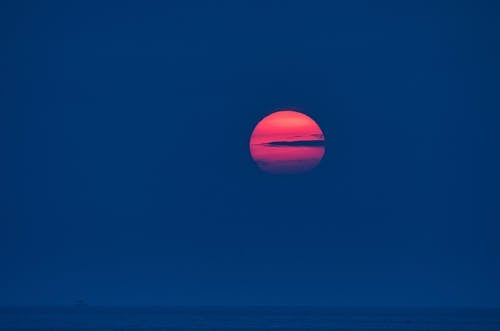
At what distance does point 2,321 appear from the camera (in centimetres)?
3891

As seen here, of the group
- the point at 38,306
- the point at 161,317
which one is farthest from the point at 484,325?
the point at 38,306

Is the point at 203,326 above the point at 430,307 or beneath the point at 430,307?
beneath

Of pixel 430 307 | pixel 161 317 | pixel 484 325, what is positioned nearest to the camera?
pixel 484 325

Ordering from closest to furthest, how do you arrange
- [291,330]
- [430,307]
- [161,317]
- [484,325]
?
[291,330] < [484,325] < [161,317] < [430,307]

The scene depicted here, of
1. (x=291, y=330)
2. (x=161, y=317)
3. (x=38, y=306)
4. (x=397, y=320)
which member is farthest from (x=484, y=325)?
(x=38, y=306)

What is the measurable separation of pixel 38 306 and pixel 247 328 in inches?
709

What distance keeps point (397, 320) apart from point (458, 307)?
11644 millimetres

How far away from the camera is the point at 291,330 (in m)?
34.5

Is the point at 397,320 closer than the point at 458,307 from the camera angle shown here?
Yes

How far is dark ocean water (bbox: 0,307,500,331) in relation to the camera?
118ft

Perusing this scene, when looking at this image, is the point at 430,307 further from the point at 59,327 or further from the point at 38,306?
the point at 59,327

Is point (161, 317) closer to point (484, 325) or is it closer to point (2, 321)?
point (2, 321)

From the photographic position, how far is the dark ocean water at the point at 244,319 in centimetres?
3600

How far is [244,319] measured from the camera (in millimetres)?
40312
